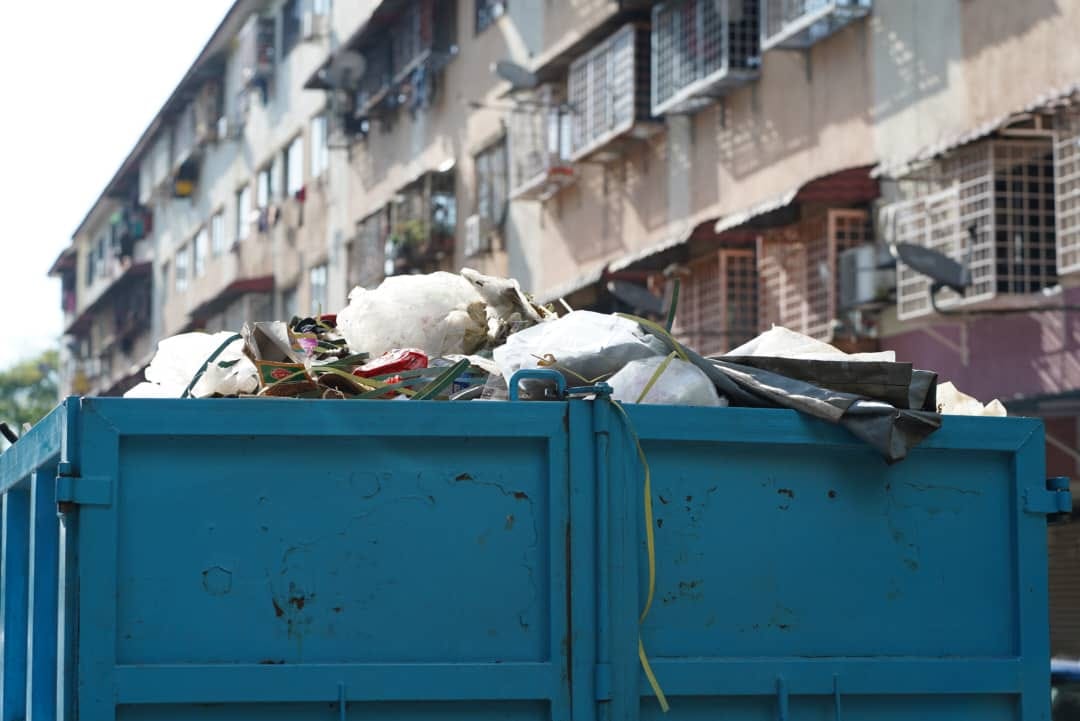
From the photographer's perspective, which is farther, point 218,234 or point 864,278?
point 218,234

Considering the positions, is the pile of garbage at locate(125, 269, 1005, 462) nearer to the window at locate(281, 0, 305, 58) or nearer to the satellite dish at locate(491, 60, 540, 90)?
the satellite dish at locate(491, 60, 540, 90)

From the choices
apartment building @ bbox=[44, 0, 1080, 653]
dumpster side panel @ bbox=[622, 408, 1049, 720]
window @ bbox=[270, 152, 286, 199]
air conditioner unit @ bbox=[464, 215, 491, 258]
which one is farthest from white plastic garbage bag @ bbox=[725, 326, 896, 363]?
window @ bbox=[270, 152, 286, 199]

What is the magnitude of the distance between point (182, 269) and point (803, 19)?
101ft

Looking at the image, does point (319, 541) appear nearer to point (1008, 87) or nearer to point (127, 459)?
point (127, 459)

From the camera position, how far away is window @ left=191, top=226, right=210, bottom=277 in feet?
140

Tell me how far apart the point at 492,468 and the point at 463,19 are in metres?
23.7

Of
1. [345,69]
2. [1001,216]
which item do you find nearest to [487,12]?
[345,69]

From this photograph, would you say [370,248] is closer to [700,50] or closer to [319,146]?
[319,146]

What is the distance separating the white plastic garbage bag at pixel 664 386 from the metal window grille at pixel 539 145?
58.9ft

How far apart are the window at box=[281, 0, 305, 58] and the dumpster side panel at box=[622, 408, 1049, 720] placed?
31.8 m

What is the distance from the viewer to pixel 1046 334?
1395cm

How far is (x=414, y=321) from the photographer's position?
5.18 meters

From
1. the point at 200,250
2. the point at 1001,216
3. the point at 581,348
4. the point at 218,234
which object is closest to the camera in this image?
the point at 581,348

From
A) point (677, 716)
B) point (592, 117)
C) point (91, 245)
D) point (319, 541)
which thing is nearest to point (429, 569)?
point (319, 541)
